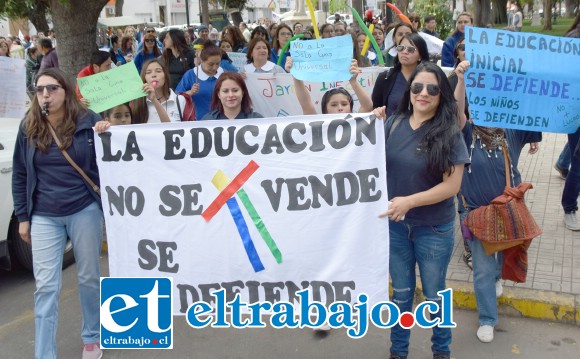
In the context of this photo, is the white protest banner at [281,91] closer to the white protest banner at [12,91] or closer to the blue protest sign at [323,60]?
the blue protest sign at [323,60]

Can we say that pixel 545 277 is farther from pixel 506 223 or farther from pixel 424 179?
pixel 424 179

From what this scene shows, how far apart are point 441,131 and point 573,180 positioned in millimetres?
2807

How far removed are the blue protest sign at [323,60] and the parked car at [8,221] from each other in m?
2.42

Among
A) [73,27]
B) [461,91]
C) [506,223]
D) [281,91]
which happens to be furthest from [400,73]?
[73,27]

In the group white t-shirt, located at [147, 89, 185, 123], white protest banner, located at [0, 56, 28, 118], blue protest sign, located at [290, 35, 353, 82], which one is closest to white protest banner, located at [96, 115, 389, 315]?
blue protest sign, located at [290, 35, 353, 82]

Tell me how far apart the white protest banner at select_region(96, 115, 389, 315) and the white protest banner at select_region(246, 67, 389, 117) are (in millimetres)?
2798

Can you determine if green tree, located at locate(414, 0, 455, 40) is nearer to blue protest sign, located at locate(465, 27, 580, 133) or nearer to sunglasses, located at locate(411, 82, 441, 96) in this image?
blue protest sign, located at locate(465, 27, 580, 133)

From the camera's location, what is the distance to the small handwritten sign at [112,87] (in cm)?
423

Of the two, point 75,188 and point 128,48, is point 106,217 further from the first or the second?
point 128,48

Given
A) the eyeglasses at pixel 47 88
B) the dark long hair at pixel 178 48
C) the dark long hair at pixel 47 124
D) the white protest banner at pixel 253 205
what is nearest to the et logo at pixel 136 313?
the white protest banner at pixel 253 205

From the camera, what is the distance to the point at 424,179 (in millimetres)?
3324

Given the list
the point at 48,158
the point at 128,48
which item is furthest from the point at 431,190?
the point at 128,48

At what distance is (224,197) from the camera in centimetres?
359

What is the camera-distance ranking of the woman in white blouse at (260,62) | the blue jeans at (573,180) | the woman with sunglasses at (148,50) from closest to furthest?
the blue jeans at (573,180) → the woman in white blouse at (260,62) → the woman with sunglasses at (148,50)
